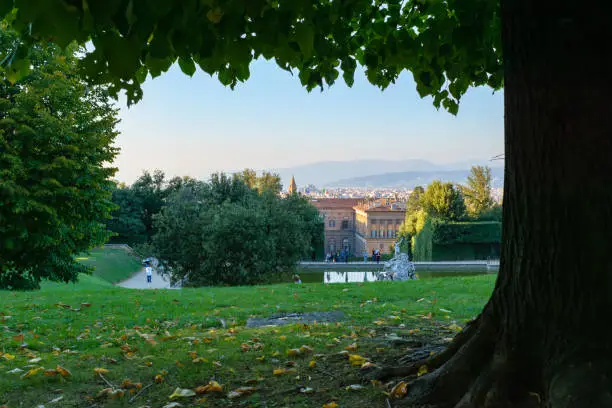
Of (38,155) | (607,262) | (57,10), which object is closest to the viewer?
(57,10)

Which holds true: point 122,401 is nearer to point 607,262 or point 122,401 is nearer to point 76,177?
point 607,262

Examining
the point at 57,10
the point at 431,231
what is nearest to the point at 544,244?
the point at 57,10

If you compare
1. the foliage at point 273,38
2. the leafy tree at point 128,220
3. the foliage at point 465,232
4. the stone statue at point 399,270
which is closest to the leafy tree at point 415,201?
the foliage at point 465,232

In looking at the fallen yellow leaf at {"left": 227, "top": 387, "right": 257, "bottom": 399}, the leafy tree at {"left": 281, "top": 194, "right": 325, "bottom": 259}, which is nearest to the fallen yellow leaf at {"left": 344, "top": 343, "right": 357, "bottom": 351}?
the fallen yellow leaf at {"left": 227, "top": 387, "right": 257, "bottom": 399}

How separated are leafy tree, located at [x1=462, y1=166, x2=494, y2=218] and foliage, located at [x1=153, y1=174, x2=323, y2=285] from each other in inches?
1601

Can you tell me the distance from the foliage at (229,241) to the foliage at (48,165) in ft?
31.4

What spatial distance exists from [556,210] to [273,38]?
5.50 ft

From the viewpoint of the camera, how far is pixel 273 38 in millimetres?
3016

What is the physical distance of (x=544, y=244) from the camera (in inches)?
111

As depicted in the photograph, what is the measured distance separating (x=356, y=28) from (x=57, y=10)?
357 cm

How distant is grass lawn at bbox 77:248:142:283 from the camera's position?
3509 centimetres

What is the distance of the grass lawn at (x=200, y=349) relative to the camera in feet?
12.5

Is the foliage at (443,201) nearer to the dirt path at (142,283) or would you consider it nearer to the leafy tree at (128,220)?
the leafy tree at (128,220)

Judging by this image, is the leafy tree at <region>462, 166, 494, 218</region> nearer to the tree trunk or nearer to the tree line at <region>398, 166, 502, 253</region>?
the tree line at <region>398, 166, 502, 253</region>
